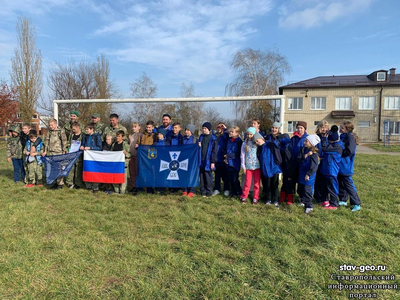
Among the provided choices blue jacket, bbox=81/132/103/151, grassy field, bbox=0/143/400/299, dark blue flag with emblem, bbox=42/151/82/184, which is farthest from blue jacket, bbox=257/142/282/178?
dark blue flag with emblem, bbox=42/151/82/184

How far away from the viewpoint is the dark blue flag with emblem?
6586 millimetres

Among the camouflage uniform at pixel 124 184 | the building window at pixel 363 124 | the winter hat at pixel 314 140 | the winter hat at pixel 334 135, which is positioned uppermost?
the building window at pixel 363 124

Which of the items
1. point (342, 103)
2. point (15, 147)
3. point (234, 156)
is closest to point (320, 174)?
point (234, 156)

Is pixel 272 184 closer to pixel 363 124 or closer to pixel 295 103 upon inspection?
pixel 295 103

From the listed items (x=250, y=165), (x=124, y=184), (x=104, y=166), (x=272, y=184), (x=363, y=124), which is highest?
(x=363, y=124)

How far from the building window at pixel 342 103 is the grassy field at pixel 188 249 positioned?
31.4m

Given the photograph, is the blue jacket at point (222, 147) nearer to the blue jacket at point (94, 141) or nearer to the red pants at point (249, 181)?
the red pants at point (249, 181)

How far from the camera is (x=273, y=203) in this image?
5.48 metres

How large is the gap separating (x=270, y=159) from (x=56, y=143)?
5816mm

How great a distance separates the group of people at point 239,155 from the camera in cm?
498

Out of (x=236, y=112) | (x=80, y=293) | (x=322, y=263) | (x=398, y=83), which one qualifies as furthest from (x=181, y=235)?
(x=398, y=83)

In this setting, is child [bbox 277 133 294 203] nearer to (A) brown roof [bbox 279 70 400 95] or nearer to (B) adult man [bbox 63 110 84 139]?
(B) adult man [bbox 63 110 84 139]

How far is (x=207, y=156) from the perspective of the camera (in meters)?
6.11

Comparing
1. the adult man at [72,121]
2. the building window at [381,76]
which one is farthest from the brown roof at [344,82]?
the adult man at [72,121]
